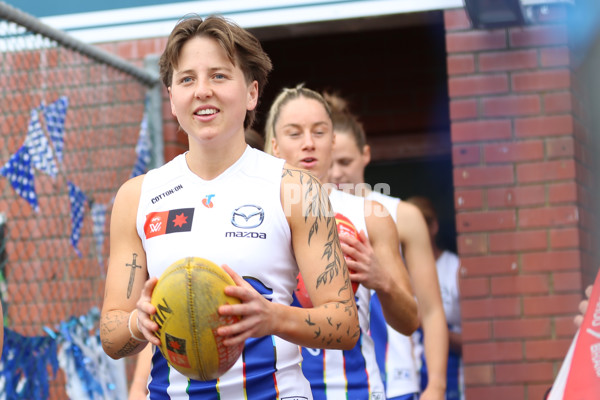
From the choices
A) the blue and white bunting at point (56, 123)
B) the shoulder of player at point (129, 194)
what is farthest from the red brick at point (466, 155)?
the shoulder of player at point (129, 194)

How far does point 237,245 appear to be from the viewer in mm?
2666

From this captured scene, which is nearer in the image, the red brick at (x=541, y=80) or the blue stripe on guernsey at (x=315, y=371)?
the blue stripe on guernsey at (x=315, y=371)

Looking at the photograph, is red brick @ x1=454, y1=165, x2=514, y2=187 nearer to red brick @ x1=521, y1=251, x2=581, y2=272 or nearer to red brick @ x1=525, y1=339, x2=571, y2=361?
red brick @ x1=521, y1=251, x2=581, y2=272

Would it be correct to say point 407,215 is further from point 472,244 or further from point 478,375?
point 478,375

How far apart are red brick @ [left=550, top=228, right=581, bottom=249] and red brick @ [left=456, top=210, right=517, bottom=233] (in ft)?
0.86

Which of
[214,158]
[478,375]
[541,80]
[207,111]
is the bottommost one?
[478,375]

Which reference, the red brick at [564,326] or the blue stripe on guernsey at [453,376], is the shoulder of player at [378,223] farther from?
the blue stripe on guernsey at [453,376]

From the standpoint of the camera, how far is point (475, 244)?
573cm

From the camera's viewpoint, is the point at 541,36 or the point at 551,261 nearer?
the point at 551,261

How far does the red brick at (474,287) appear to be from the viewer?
5.72 meters

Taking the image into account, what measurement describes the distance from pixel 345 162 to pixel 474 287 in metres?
1.38

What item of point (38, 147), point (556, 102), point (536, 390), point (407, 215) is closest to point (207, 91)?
point (407, 215)

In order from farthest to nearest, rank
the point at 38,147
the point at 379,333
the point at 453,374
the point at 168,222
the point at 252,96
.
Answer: the point at 453,374, the point at 38,147, the point at 379,333, the point at 252,96, the point at 168,222

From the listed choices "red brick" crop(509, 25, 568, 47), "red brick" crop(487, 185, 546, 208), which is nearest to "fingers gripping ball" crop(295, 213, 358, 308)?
"red brick" crop(487, 185, 546, 208)
